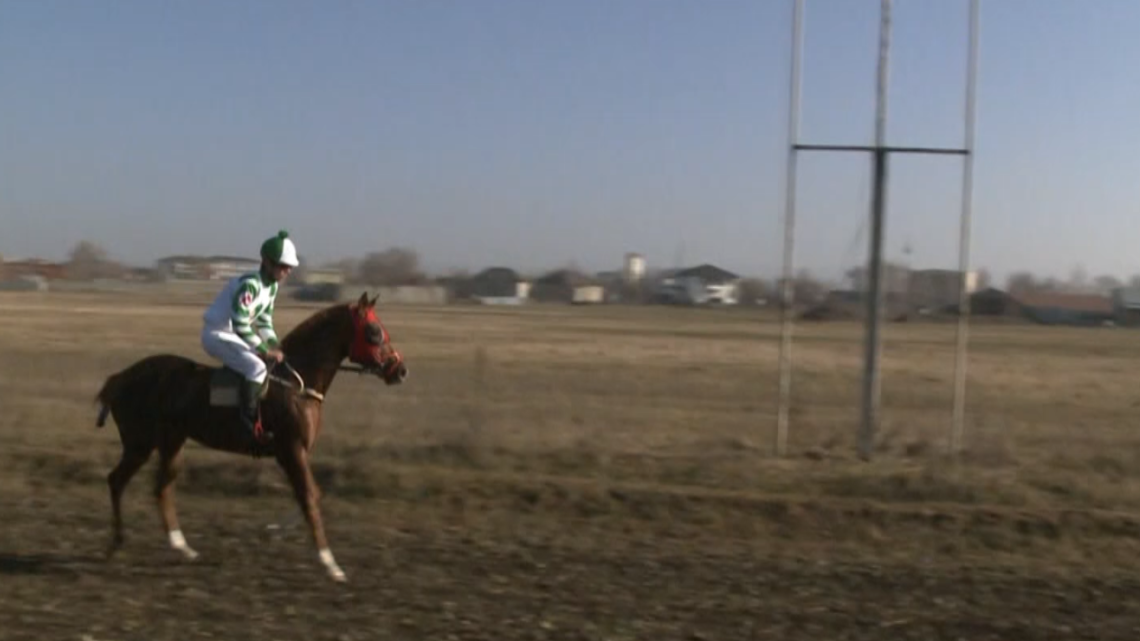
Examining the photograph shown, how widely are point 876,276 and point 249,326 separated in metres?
8.88

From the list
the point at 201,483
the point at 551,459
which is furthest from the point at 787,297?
the point at 201,483

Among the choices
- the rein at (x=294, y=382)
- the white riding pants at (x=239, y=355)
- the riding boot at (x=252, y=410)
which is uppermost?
the white riding pants at (x=239, y=355)

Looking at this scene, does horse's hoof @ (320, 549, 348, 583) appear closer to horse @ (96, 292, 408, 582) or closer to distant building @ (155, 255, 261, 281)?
horse @ (96, 292, 408, 582)

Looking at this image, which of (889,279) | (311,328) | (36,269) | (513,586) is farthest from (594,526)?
(36,269)

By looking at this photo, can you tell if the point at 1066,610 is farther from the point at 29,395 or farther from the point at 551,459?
the point at 29,395

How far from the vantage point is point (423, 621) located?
8.51 meters

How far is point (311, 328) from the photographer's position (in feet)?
34.1

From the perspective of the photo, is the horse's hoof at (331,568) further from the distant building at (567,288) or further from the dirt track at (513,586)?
the distant building at (567,288)

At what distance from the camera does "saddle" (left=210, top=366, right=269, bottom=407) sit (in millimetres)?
10074

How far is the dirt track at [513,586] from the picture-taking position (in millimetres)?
8445

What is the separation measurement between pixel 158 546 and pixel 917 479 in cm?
796

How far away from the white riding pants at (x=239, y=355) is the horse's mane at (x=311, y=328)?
1.44ft

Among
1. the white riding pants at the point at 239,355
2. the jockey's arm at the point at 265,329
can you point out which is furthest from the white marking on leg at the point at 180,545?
the jockey's arm at the point at 265,329

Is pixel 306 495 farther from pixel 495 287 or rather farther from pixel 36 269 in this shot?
pixel 36 269
